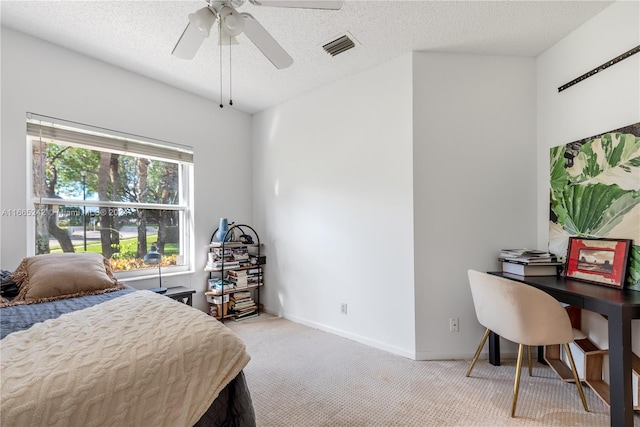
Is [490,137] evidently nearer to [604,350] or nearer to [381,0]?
[381,0]

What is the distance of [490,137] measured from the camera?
2.48 meters

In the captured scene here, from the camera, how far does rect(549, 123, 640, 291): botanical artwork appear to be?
5.88 feet

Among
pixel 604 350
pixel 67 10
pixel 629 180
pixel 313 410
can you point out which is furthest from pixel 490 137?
pixel 67 10

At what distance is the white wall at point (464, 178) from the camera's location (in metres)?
2.43

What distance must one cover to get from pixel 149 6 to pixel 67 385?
2199 millimetres

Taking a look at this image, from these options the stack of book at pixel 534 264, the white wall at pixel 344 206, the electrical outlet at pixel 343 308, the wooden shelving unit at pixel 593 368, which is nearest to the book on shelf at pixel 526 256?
the stack of book at pixel 534 264

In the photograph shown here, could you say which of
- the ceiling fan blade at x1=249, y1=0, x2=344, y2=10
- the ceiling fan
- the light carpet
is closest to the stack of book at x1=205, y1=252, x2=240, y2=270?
the light carpet

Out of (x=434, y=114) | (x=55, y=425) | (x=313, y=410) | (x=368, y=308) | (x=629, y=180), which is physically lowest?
(x=313, y=410)

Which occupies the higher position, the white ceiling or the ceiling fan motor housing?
the white ceiling

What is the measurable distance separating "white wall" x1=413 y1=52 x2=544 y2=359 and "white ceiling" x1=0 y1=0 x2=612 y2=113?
0.74 ft

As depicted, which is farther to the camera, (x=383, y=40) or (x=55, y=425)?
(x=383, y=40)

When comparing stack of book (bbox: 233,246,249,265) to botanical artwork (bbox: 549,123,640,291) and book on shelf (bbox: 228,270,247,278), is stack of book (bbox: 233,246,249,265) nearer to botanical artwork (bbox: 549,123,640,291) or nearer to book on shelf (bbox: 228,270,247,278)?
book on shelf (bbox: 228,270,247,278)

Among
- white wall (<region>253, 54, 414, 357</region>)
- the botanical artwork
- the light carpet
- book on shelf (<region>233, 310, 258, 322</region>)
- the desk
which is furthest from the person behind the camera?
book on shelf (<region>233, 310, 258, 322</region>)

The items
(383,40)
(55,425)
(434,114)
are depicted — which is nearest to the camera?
(55,425)
